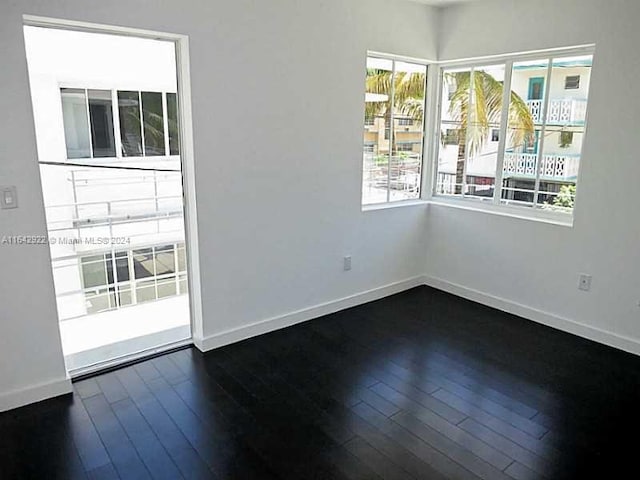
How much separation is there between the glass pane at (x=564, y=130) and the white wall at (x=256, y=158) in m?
1.24

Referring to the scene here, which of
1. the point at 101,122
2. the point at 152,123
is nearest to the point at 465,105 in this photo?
the point at 152,123

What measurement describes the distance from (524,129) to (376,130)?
127cm

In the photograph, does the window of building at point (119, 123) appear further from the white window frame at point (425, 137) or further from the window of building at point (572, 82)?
the window of building at point (572, 82)

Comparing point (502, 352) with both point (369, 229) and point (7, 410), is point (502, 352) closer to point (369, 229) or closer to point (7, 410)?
point (369, 229)

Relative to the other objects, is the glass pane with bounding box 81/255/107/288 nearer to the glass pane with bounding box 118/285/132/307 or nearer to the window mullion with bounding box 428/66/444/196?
the glass pane with bounding box 118/285/132/307

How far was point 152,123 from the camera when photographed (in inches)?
122

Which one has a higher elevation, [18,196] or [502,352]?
[18,196]

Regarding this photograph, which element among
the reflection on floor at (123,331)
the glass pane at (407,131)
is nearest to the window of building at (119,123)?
the reflection on floor at (123,331)

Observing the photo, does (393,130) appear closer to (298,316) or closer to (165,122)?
(298,316)

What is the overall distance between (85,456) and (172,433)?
421 millimetres

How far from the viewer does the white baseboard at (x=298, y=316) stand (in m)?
3.40

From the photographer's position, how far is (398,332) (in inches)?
147

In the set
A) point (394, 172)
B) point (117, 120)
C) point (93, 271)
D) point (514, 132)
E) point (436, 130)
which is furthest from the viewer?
point (436, 130)

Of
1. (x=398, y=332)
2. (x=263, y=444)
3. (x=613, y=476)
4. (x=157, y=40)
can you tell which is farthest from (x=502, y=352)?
(x=157, y=40)
